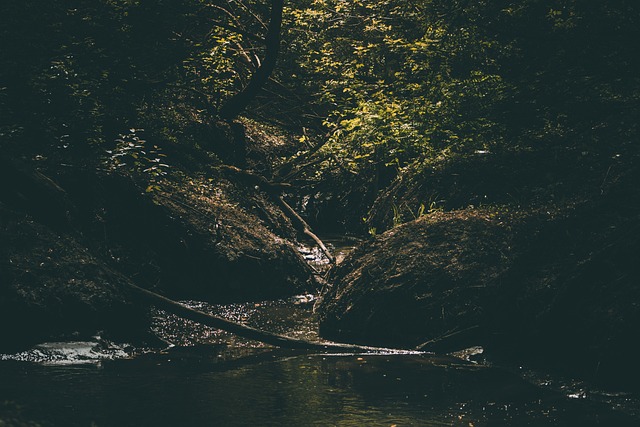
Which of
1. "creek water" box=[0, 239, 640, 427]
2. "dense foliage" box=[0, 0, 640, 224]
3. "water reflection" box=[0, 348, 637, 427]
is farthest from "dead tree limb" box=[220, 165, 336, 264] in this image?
"water reflection" box=[0, 348, 637, 427]

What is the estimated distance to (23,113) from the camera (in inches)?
371

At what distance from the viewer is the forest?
24.6ft

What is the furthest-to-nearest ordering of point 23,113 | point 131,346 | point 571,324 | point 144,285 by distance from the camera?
1. point 144,285
2. point 23,113
3. point 131,346
4. point 571,324

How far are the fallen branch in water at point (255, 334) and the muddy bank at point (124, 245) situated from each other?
0.82 ft

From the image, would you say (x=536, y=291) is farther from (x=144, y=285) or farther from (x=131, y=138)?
(x=131, y=138)

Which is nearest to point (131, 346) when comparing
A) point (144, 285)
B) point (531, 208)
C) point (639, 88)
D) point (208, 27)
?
point (144, 285)

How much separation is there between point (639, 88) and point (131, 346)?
6.79 metres

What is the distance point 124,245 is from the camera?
10.6m

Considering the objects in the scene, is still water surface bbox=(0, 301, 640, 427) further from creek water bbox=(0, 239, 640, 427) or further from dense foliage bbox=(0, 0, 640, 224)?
dense foliage bbox=(0, 0, 640, 224)

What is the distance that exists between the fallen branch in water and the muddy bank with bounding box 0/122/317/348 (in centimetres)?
25

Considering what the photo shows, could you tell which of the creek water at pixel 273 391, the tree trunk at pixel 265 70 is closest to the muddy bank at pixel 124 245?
the creek water at pixel 273 391

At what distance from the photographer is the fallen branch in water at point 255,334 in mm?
8320

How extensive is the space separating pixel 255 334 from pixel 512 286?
3.00 metres

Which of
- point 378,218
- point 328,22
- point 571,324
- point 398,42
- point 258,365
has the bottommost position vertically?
point 258,365
